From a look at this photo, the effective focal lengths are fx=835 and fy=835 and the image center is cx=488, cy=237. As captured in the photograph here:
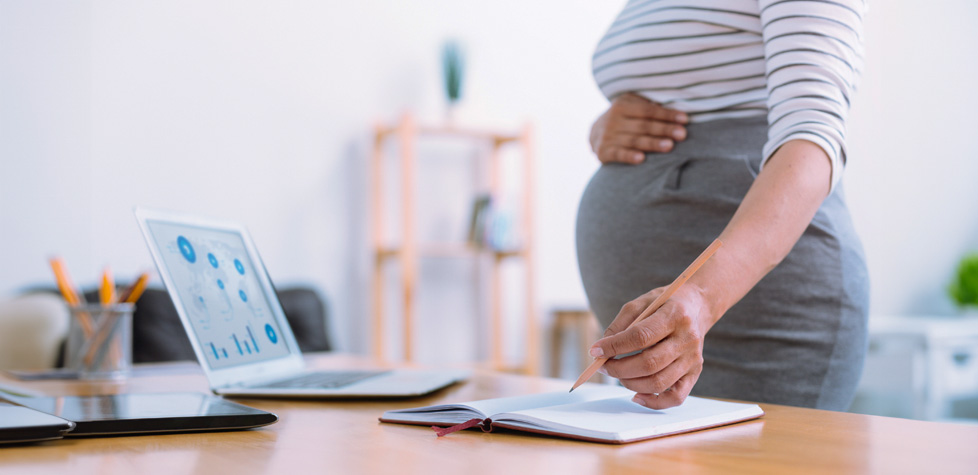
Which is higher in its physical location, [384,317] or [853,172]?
[853,172]

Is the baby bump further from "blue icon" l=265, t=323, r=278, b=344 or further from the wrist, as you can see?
"blue icon" l=265, t=323, r=278, b=344

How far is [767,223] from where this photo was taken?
2.43 feet

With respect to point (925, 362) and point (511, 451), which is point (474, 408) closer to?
point (511, 451)

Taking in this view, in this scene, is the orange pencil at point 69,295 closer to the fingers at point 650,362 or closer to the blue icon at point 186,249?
the blue icon at point 186,249

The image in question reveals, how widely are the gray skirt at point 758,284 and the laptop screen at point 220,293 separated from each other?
1.38 ft

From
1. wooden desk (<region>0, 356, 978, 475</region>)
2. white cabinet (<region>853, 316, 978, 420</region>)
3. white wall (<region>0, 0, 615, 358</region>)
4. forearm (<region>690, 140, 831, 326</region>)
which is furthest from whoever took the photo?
white cabinet (<region>853, 316, 978, 420</region>)

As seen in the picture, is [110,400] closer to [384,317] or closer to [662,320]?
[662,320]

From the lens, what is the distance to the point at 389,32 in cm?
333

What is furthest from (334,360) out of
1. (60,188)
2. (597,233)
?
(60,188)

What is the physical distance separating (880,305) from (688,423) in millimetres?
3906

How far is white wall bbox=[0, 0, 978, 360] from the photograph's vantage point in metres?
2.73

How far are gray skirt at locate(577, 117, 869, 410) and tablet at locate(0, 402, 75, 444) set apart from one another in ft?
2.15

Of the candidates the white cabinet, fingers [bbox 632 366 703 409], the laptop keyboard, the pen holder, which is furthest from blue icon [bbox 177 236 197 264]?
the white cabinet

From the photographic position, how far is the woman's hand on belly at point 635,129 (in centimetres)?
103
